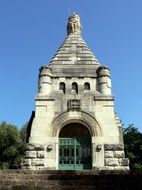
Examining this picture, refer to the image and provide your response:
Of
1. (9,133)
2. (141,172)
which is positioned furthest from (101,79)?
(9,133)

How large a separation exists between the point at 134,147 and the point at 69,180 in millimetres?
27209

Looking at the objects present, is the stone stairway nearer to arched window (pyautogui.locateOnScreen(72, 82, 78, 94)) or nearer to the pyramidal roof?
arched window (pyautogui.locateOnScreen(72, 82, 78, 94))

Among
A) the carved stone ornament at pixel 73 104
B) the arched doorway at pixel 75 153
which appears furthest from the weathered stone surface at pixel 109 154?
the carved stone ornament at pixel 73 104

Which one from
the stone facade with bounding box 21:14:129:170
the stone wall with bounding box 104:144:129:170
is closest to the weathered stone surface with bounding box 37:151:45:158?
the stone facade with bounding box 21:14:129:170

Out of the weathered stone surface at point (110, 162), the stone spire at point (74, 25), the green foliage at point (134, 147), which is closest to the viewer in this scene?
the weathered stone surface at point (110, 162)

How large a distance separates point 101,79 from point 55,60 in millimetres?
3113

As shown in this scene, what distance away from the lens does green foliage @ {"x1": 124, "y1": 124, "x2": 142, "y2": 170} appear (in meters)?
35.9

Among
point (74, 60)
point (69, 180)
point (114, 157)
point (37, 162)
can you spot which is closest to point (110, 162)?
point (114, 157)

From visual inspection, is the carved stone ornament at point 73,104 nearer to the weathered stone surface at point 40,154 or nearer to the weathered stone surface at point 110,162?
the weathered stone surface at point 40,154

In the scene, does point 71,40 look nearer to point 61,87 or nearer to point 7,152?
point 61,87

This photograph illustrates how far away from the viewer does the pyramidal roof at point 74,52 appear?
784 inches

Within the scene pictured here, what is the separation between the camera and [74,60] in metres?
19.9

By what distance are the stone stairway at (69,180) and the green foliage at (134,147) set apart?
23.2m

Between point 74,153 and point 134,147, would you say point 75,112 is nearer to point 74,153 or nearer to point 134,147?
point 74,153
